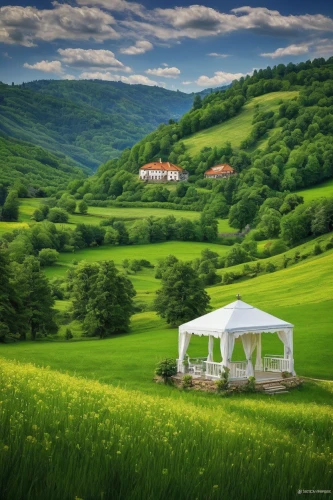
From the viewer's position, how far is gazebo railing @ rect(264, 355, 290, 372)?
34.2 metres

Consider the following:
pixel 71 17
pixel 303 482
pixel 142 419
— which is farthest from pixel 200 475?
pixel 71 17

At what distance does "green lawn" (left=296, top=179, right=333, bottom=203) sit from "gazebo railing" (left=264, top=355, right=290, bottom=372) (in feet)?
401

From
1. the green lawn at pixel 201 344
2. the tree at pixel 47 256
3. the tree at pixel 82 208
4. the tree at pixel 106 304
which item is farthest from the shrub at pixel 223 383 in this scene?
the tree at pixel 82 208

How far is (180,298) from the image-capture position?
200 feet

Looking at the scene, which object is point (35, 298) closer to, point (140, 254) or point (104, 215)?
point (140, 254)

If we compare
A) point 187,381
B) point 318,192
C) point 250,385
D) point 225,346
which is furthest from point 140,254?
point 250,385

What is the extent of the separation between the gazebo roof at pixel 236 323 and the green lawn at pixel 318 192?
412 ft

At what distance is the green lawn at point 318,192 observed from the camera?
15827 cm

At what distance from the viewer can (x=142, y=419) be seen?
9375 millimetres

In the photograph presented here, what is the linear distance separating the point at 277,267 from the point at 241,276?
544cm

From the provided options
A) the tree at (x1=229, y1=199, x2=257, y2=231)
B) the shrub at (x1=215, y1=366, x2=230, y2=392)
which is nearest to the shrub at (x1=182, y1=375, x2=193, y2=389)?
the shrub at (x1=215, y1=366, x2=230, y2=392)

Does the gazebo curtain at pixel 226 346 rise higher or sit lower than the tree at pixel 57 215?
lower

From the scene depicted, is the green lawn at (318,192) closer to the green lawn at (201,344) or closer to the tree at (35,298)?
the green lawn at (201,344)

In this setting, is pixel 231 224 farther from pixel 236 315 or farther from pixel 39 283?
pixel 236 315
